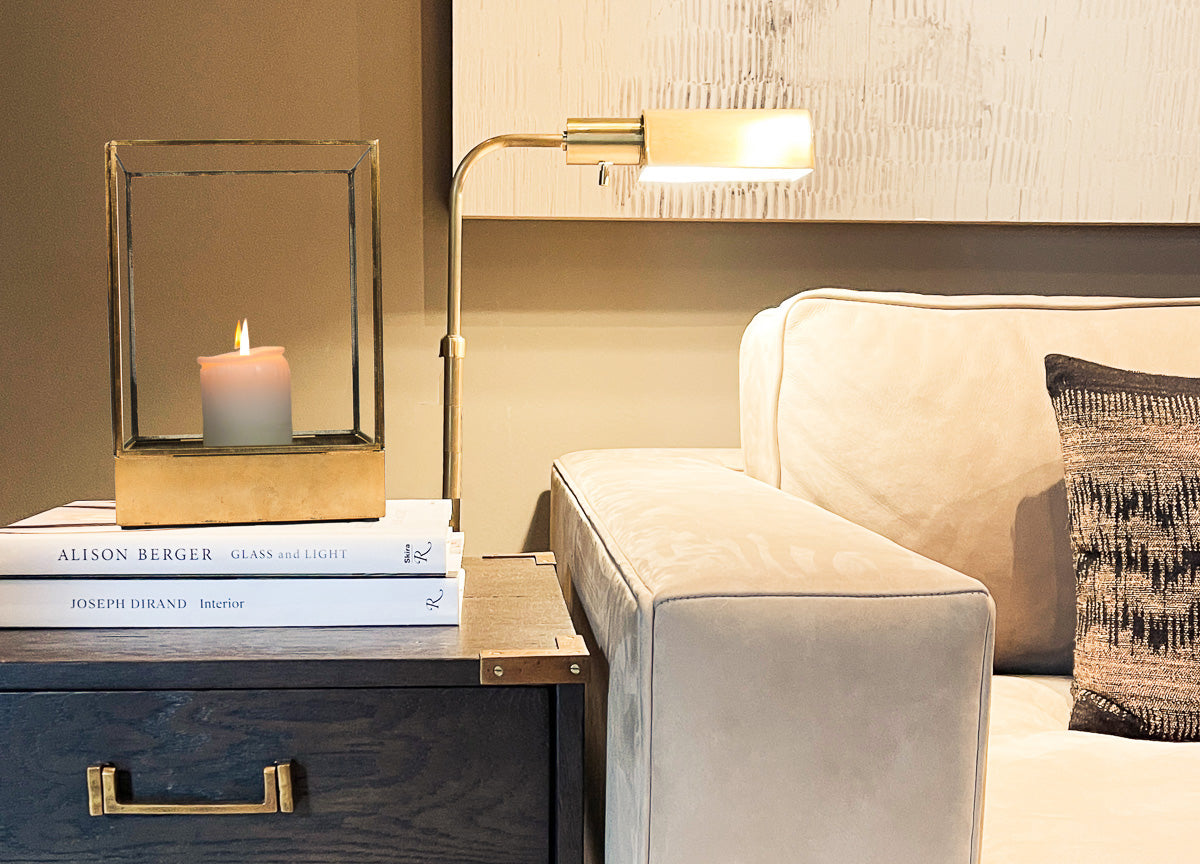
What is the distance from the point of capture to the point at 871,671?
2.23ft

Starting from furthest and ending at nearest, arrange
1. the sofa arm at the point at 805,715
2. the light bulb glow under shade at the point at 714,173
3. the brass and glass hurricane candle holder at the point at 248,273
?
the brass and glass hurricane candle holder at the point at 248,273 → the light bulb glow under shade at the point at 714,173 → the sofa arm at the point at 805,715

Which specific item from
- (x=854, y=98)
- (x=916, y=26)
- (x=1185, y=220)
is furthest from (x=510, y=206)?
(x=1185, y=220)

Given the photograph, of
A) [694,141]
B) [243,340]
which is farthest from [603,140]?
[243,340]

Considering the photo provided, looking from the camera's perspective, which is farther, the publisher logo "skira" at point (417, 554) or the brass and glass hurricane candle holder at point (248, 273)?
the brass and glass hurricane candle holder at point (248, 273)

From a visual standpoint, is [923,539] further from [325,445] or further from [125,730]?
[125,730]

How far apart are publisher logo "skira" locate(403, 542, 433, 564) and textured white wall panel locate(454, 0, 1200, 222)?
0.74 m

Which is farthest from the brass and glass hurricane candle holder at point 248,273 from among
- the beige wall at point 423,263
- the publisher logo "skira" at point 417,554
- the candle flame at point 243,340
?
the publisher logo "skira" at point 417,554

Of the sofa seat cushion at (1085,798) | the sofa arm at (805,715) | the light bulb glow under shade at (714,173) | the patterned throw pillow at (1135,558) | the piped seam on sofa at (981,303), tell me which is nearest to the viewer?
the sofa arm at (805,715)

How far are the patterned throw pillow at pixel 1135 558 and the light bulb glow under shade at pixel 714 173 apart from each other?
0.38 m

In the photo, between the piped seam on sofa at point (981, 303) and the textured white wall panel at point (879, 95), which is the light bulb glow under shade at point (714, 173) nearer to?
the piped seam on sofa at point (981, 303)

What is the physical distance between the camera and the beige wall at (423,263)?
1.42 meters

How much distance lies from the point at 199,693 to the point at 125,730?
0.06m

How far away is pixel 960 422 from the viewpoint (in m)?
1.18

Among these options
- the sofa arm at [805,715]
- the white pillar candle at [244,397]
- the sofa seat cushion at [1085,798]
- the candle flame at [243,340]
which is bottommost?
the sofa seat cushion at [1085,798]
